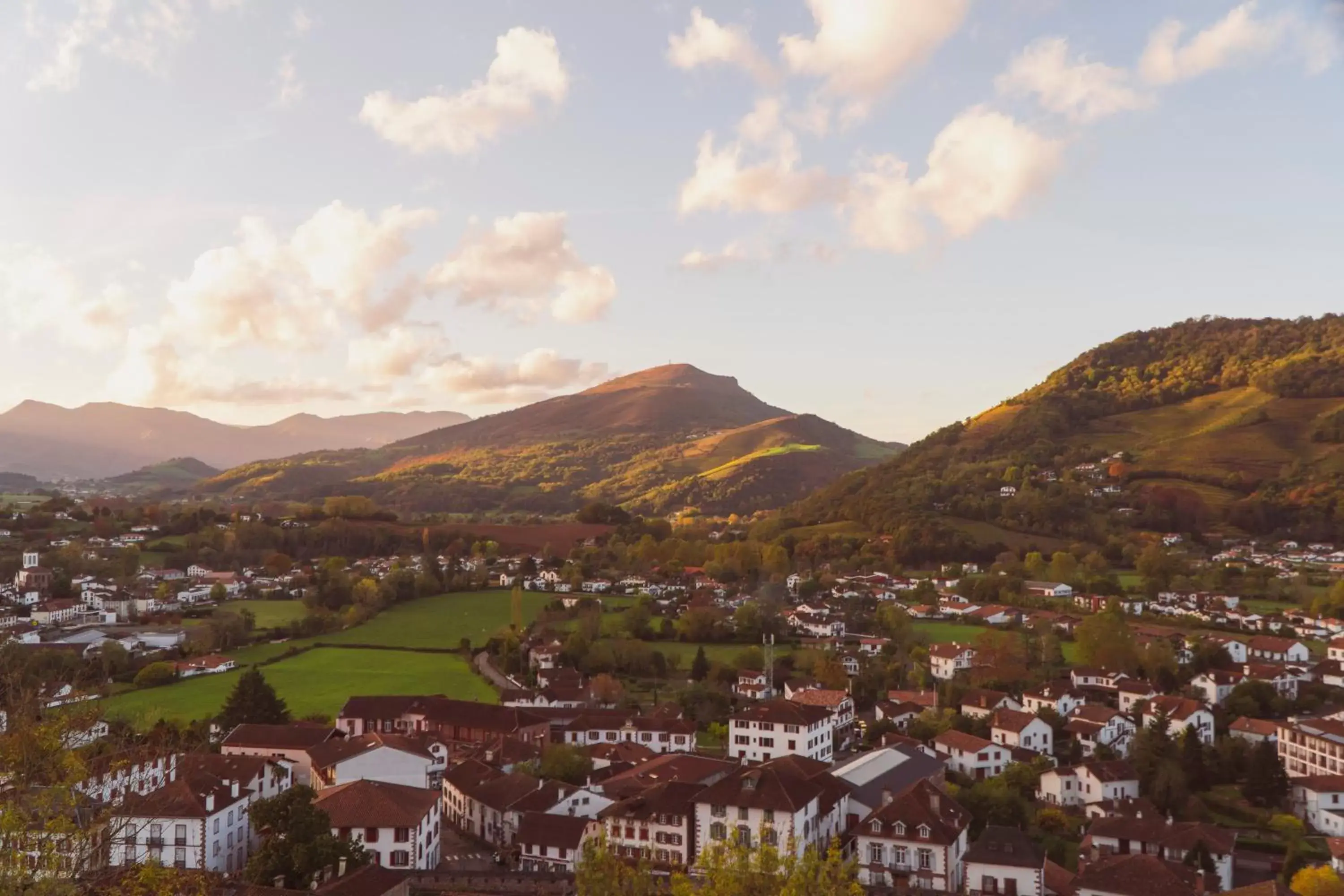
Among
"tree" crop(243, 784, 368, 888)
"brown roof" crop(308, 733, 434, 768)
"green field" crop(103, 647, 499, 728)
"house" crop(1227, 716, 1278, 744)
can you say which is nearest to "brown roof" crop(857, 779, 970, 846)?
"tree" crop(243, 784, 368, 888)

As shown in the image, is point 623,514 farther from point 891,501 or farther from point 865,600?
point 865,600

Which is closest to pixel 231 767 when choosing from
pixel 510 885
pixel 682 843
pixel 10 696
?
pixel 510 885

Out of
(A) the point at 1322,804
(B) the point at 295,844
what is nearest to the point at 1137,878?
(A) the point at 1322,804

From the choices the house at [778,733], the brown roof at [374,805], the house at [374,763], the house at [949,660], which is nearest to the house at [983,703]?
the house at [949,660]

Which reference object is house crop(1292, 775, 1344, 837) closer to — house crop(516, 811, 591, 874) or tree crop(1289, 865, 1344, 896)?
tree crop(1289, 865, 1344, 896)

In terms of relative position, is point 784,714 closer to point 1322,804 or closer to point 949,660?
point 949,660

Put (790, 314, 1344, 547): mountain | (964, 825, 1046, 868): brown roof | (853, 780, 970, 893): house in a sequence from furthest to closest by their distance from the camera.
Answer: (790, 314, 1344, 547): mountain → (853, 780, 970, 893): house → (964, 825, 1046, 868): brown roof
